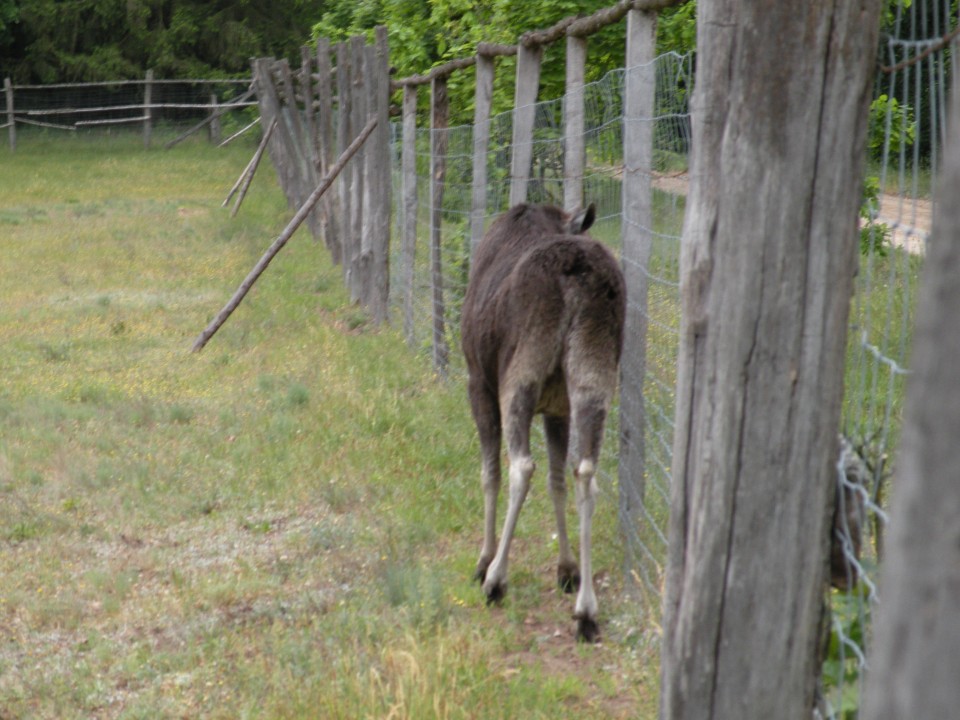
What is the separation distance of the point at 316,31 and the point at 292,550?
1732cm

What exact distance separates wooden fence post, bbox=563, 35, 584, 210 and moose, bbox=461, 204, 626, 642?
979mm

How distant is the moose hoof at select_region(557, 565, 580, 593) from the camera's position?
17.0ft

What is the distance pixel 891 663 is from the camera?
43.1 inches

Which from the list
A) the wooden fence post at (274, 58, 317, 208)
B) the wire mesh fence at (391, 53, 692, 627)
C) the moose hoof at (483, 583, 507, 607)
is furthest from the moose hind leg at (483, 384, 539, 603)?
the wooden fence post at (274, 58, 317, 208)

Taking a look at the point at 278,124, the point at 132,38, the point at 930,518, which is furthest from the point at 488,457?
the point at 132,38

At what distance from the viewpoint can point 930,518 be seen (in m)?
1.08

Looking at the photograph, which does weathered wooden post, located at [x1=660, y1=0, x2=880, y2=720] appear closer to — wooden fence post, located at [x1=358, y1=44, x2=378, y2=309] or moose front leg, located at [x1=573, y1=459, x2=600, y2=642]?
moose front leg, located at [x1=573, y1=459, x2=600, y2=642]

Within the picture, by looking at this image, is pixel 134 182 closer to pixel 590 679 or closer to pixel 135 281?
pixel 135 281

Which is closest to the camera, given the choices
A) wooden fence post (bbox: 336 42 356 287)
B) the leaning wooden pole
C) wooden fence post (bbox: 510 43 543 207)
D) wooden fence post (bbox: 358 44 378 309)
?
wooden fence post (bbox: 510 43 543 207)

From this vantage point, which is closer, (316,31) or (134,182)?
(316,31)

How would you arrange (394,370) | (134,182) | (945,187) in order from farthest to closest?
(134,182)
(394,370)
(945,187)

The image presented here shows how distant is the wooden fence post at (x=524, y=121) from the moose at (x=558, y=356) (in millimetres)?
1940

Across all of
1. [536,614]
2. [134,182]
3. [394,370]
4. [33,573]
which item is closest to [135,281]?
[394,370]

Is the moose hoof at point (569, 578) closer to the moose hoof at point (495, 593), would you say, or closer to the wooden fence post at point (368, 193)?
the moose hoof at point (495, 593)
